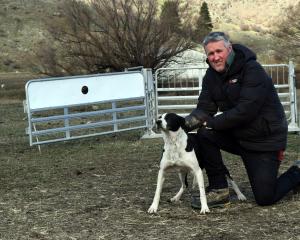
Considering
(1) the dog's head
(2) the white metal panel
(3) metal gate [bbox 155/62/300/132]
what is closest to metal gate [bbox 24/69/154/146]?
(2) the white metal panel

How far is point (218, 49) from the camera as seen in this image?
5301mm

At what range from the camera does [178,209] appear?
222 inches

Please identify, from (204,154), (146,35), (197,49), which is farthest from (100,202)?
(197,49)

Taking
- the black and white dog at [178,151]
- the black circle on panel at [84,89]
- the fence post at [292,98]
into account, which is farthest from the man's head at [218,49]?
the fence post at [292,98]

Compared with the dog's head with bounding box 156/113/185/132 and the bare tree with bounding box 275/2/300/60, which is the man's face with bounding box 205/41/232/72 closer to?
the dog's head with bounding box 156/113/185/132

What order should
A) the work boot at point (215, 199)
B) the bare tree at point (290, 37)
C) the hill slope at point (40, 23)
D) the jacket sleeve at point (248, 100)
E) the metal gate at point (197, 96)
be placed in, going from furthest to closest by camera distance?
the hill slope at point (40, 23) → the bare tree at point (290, 37) → the metal gate at point (197, 96) → the work boot at point (215, 199) → the jacket sleeve at point (248, 100)

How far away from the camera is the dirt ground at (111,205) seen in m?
4.92

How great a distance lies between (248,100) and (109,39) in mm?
23248

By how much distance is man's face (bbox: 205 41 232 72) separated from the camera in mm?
5301

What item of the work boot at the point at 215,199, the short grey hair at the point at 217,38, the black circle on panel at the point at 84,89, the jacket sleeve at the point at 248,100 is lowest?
the work boot at the point at 215,199

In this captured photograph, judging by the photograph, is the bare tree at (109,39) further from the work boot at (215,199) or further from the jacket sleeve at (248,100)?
the jacket sleeve at (248,100)

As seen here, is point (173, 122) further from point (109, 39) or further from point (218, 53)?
point (109, 39)

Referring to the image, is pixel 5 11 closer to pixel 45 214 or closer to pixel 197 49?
pixel 197 49

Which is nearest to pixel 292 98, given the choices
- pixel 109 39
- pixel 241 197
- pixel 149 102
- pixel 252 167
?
pixel 149 102
